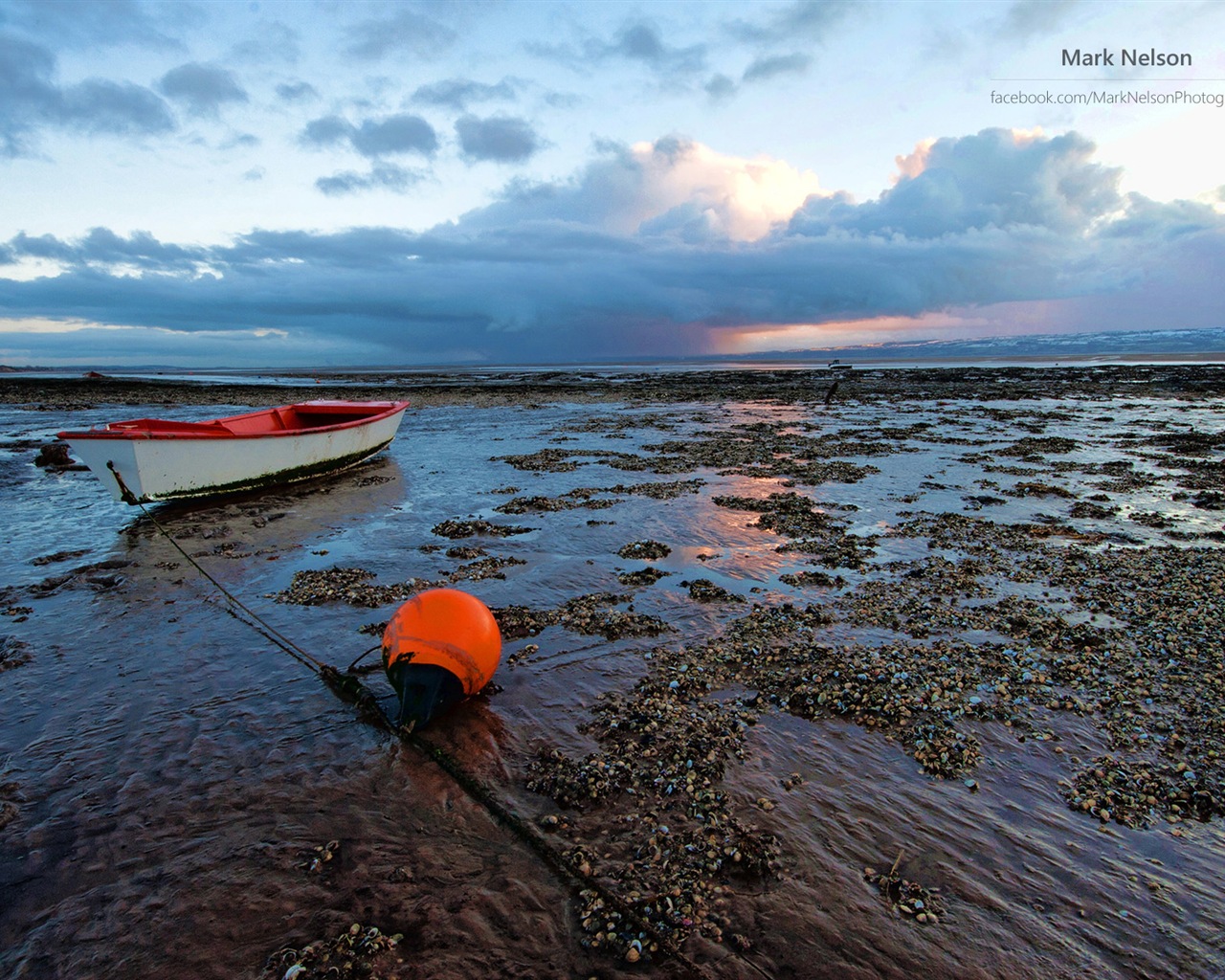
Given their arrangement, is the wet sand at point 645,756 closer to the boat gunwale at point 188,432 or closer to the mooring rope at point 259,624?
the mooring rope at point 259,624

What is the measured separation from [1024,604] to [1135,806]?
12.2 ft

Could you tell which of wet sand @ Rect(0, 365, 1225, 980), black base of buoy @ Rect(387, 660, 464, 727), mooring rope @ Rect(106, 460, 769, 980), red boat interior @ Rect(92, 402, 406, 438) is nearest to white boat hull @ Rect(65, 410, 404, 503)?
red boat interior @ Rect(92, 402, 406, 438)

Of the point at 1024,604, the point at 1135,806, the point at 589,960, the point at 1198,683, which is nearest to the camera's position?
the point at 589,960

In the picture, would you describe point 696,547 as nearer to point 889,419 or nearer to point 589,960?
A: point 589,960

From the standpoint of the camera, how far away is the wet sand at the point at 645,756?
11.4 ft

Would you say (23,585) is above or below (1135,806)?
above

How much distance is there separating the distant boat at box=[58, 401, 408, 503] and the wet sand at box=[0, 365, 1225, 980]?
4.26 feet

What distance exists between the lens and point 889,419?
1123 inches

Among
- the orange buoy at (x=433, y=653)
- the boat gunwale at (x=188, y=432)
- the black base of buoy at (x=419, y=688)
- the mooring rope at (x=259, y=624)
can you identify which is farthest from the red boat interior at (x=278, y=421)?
the black base of buoy at (x=419, y=688)

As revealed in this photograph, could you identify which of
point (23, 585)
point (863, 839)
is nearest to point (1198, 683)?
point (863, 839)

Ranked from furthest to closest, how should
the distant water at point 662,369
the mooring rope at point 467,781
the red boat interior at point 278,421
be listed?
the distant water at point 662,369, the red boat interior at point 278,421, the mooring rope at point 467,781

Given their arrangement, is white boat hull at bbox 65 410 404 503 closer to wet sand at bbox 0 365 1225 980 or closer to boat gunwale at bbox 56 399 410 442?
boat gunwale at bbox 56 399 410 442

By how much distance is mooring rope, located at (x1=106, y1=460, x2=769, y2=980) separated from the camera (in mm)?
3420

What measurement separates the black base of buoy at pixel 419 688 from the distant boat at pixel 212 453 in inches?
348
